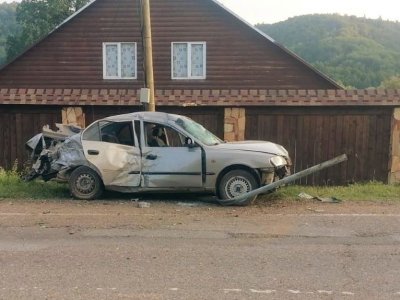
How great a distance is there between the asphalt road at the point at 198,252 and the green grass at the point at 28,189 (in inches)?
42.1

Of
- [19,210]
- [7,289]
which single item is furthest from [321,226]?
[19,210]

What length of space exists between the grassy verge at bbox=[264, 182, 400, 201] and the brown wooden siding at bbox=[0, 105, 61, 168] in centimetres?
584

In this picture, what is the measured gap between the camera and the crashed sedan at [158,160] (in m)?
9.25

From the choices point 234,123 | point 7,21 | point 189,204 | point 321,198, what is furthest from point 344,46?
point 189,204

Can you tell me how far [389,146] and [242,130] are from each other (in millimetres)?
3432

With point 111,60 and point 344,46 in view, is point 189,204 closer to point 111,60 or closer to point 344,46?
point 111,60

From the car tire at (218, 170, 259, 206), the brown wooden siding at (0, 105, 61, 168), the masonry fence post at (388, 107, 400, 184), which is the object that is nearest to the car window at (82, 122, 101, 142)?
the car tire at (218, 170, 259, 206)

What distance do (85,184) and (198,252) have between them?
13.7 feet

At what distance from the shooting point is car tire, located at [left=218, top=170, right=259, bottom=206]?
30.1ft

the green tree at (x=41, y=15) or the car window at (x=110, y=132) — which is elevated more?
the green tree at (x=41, y=15)

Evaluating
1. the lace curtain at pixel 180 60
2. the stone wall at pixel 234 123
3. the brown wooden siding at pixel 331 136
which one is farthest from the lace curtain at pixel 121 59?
the brown wooden siding at pixel 331 136

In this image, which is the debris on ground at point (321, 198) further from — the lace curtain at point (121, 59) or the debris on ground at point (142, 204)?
the lace curtain at point (121, 59)

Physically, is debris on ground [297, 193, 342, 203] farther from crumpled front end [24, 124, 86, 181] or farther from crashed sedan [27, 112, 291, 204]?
crumpled front end [24, 124, 86, 181]

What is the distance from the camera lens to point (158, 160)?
31.1 ft
